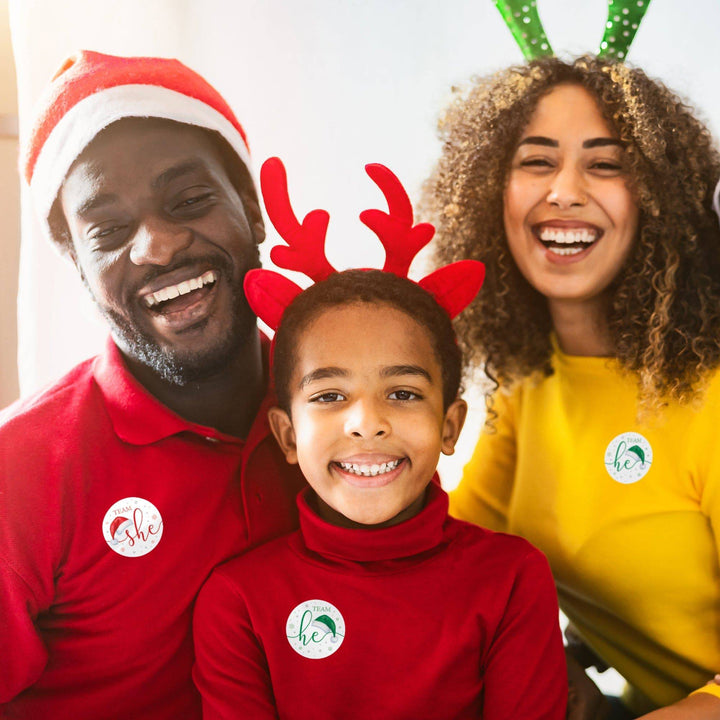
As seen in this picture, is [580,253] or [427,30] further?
[427,30]

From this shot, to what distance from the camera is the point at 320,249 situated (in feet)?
4.04

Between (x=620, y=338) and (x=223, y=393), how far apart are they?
2.25ft

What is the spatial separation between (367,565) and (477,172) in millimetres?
729

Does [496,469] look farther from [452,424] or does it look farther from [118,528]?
[118,528]

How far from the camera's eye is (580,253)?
1.37 m

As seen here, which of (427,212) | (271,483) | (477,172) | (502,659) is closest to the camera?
(502,659)

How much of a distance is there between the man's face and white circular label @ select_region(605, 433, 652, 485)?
2.16 ft

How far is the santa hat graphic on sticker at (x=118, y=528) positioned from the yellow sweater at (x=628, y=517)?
28.4 inches

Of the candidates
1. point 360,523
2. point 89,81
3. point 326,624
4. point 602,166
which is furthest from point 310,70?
point 326,624

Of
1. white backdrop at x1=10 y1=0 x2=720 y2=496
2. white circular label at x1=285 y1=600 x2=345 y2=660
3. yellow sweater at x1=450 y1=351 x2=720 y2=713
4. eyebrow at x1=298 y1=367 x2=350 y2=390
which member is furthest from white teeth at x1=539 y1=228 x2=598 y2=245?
white circular label at x1=285 y1=600 x2=345 y2=660

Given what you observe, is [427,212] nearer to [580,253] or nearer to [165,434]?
[580,253]

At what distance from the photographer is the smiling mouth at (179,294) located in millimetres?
1155

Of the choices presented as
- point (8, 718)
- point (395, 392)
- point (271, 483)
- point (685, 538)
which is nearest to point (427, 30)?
point (395, 392)

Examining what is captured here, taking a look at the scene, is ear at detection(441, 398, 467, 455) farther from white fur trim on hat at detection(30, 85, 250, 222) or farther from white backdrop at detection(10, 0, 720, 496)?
white fur trim on hat at detection(30, 85, 250, 222)
